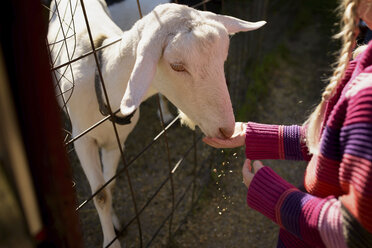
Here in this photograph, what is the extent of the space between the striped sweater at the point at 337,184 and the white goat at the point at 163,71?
538 millimetres

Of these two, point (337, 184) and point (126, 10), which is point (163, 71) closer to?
point (337, 184)

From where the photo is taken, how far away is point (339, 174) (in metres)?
0.99

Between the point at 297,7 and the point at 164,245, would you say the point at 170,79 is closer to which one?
the point at 164,245

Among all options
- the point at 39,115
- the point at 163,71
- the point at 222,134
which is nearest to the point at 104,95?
the point at 163,71

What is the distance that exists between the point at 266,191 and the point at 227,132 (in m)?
0.52

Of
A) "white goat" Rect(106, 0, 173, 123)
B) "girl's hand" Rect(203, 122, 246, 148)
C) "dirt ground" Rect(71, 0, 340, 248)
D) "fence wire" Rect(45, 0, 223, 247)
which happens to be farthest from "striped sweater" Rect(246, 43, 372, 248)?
"white goat" Rect(106, 0, 173, 123)

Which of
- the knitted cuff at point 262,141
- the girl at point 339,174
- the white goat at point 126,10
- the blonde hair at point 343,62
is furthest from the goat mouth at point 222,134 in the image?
the white goat at point 126,10

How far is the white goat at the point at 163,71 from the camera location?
1.58 m

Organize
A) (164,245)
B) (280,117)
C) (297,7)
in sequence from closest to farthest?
1. (164,245)
2. (280,117)
3. (297,7)

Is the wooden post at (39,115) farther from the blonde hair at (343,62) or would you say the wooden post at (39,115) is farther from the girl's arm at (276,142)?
the girl's arm at (276,142)

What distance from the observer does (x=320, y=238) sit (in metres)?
1.02

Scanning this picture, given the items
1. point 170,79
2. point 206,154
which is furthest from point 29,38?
point 206,154

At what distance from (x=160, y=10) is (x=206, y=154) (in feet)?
5.93

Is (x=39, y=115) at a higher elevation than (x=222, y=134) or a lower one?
higher
